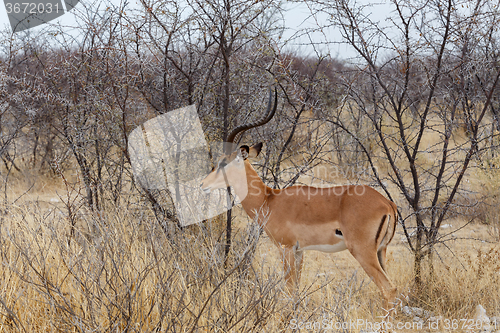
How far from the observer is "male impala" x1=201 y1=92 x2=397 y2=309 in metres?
3.53

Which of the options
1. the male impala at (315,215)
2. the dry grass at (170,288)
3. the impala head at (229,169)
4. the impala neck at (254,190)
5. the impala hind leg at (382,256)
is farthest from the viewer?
the impala neck at (254,190)

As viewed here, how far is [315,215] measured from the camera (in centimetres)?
376

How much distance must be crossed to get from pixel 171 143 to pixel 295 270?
1701 mm

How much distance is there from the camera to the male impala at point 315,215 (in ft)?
11.6

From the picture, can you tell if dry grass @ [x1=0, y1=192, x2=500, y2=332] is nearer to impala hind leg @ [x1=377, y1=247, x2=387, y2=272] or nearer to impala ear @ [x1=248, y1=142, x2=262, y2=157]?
impala hind leg @ [x1=377, y1=247, x2=387, y2=272]

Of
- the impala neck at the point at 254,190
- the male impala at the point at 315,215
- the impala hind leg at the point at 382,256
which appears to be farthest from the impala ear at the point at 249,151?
the impala hind leg at the point at 382,256

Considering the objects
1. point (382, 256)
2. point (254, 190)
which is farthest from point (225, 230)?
point (382, 256)

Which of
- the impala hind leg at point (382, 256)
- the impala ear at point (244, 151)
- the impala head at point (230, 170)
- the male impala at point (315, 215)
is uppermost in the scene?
the impala ear at point (244, 151)

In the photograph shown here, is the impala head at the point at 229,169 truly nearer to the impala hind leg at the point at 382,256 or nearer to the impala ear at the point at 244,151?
the impala ear at the point at 244,151

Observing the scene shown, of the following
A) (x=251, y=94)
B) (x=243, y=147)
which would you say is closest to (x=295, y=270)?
(x=243, y=147)

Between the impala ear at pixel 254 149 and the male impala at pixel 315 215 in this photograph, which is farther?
the impala ear at pixel 254 149

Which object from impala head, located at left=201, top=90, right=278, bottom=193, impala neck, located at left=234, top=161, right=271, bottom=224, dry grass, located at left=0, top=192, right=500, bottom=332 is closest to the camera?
dry grass, located at left=0, top=192, right=500, bottom=332

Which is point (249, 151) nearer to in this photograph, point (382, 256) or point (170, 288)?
point (382, 256)

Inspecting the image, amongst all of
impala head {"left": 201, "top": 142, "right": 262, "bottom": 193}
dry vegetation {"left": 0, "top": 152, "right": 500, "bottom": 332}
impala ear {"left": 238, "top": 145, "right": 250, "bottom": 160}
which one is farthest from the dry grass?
impala ear {"left": 238, "top": 145, "right": 250, "bottom": 160}
